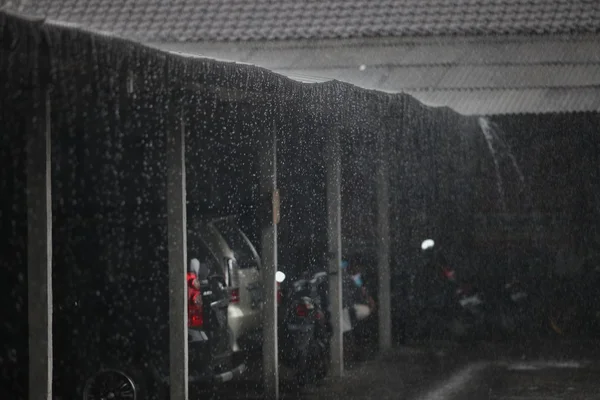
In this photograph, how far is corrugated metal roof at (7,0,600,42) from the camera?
1808 centimetres

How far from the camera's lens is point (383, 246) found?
594 inches

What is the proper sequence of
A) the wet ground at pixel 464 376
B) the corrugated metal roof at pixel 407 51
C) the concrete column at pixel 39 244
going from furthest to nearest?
the corrugated metal roof at pixel 407 51
the wet ground at pixel 464 376
the concrete column at pixel 39 244

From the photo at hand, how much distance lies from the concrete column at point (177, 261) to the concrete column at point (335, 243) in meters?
3.78

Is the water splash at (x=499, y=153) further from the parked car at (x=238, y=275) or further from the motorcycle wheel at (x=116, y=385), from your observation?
the motorcycle wheel at (x=116, y=385)

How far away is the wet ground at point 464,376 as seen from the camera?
38.8 feet

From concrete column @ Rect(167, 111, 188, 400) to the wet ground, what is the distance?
1.87 m

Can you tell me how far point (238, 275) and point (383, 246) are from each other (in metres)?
4.18

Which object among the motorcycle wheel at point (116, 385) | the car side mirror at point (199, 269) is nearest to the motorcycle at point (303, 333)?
the car side mirror at point (199, 269)

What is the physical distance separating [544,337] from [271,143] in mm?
6768

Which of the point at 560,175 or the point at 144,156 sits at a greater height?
the point at 560,175

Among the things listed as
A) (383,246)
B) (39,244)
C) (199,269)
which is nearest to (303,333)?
(199,269)

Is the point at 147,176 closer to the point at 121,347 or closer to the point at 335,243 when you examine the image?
the point at 121,347

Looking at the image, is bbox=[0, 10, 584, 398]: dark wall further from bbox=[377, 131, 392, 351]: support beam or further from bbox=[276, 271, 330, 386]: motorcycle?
bbox=[276, 271, 330, 386]: motorcycle

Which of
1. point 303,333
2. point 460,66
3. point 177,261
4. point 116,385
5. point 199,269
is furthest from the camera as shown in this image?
point 460,66
